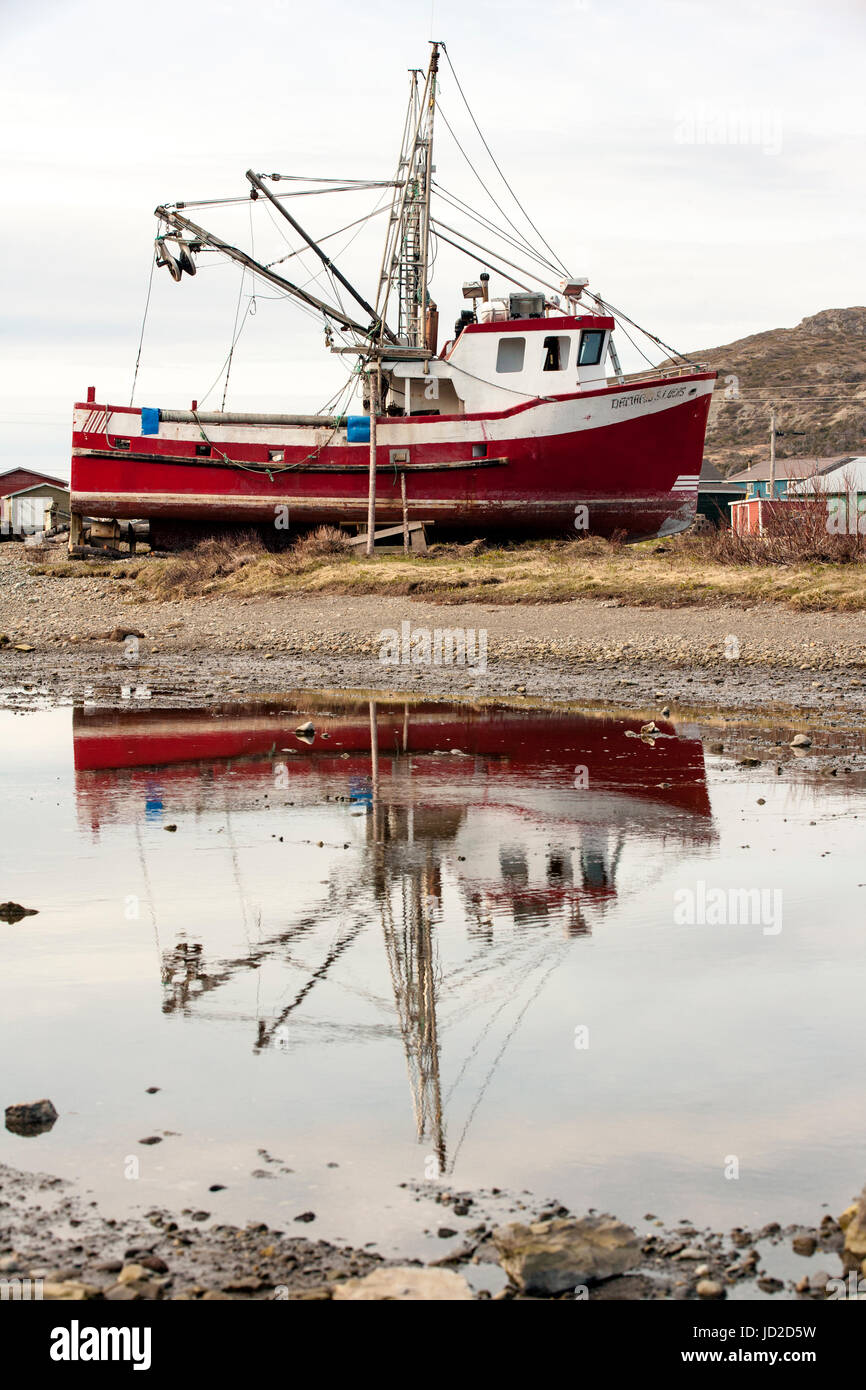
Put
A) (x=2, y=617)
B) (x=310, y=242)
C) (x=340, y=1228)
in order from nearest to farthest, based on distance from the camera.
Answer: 1. (x=340, y=1228)
2. (x=2, y=617)
3. (x=310, y=242)

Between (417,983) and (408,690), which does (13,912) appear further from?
(408,690)

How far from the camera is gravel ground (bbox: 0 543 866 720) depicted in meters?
18.2

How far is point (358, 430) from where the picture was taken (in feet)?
112

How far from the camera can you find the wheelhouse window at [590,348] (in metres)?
33.0

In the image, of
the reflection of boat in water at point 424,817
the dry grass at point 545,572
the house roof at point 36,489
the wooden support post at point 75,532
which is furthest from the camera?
the house roof at point 36,489

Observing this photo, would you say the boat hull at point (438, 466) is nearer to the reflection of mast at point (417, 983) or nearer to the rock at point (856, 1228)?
the reflection of mast at point (417, 983)

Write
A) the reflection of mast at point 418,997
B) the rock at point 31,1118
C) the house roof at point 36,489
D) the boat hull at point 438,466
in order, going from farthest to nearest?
the house roof at point 36,489, the boat hull at point 438,466, the reflection of mast at point 418,997, the rock at point 31,1118

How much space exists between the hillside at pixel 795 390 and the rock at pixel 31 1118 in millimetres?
87609

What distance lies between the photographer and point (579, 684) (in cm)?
1864

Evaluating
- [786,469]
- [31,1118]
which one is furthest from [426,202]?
[786,469]

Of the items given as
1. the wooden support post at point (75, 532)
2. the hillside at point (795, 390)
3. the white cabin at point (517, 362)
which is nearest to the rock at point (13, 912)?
the white cabin at point (517, 362)

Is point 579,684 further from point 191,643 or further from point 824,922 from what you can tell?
point 824,922
